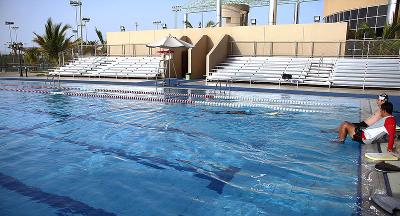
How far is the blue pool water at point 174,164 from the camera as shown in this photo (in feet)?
10.6

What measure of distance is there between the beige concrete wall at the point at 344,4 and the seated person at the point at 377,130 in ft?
78.5

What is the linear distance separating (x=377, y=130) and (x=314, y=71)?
12.1m

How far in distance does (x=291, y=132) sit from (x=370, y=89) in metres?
10.1

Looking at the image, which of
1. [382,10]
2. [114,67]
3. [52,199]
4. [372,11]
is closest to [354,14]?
[372,11]

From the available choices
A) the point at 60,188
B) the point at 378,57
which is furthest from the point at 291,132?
the point at 378,57

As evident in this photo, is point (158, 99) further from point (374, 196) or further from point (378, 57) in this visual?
point (378, 57)

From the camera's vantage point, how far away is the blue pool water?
10.6 feet

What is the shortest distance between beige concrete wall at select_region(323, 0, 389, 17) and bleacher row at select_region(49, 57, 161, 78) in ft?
60.9

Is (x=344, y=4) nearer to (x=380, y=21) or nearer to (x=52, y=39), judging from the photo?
(x=380, y=21)

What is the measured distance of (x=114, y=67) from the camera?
20.8 metres

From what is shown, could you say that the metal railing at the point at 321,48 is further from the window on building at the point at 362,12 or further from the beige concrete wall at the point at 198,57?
the window on building at the point at 362,12

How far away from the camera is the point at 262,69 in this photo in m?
17.2

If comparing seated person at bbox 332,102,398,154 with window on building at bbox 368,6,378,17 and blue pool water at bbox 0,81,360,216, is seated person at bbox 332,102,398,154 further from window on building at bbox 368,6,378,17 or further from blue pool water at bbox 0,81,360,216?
window on building at bbox 368,6,378,17

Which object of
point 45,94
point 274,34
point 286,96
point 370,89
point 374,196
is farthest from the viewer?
point 274,34
